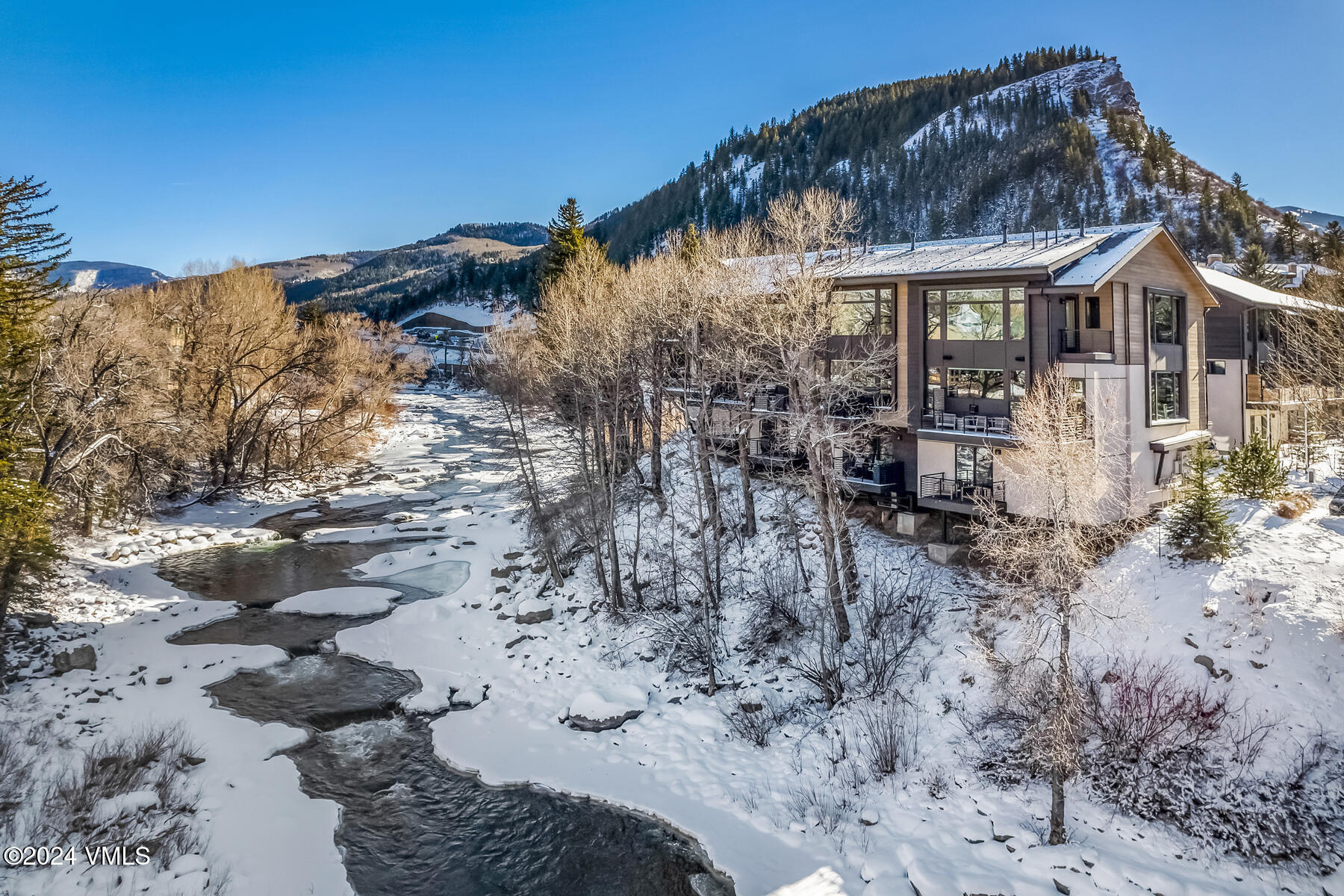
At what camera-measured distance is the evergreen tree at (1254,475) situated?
701 inches

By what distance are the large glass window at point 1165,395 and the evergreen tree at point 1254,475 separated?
219 centimetres

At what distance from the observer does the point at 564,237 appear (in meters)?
32.0

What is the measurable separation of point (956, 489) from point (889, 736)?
8.52 m

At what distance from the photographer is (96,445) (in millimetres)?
22250

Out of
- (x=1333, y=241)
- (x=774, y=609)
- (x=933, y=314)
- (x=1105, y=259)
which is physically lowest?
(x=774, y=609)

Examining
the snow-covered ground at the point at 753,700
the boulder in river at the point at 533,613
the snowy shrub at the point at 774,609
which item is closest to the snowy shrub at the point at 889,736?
the snow-covered ground at the point at 753,700

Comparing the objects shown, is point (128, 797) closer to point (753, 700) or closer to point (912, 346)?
point (753, 700)

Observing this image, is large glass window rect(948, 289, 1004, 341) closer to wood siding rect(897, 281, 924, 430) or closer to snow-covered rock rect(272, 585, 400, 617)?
wood siding rect(897, 281, 924, 430)

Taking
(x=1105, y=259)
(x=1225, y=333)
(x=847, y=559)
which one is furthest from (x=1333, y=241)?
(x=847, y=559)

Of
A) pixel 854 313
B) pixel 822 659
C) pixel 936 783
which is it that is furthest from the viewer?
pixel 854 313

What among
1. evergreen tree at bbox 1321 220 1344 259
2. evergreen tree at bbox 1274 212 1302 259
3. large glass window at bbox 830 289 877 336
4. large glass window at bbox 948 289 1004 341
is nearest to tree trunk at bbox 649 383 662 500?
large glass window at bbox 830 289 877 336

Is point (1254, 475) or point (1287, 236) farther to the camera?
point (1287, 236)

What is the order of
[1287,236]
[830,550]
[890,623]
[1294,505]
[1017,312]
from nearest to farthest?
[1294,505] → [830,550] → [890,623] → [1017,312] → [1287,236]

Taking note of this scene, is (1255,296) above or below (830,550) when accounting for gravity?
above
